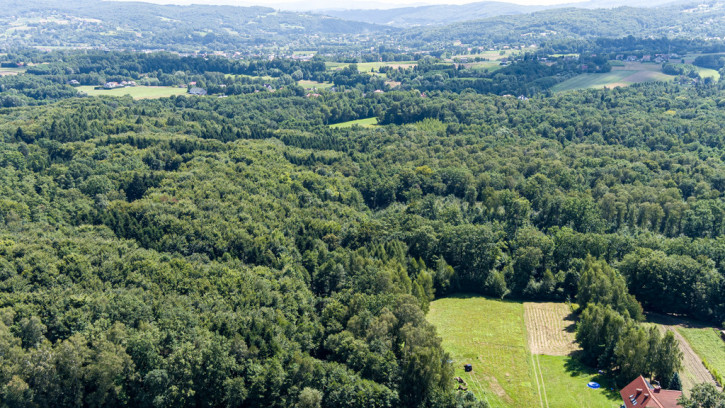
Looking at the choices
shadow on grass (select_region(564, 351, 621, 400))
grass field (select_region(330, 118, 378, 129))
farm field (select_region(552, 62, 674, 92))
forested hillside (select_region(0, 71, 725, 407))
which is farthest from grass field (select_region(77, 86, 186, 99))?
shadow on grass (select_region(564, 351, 621, 400))

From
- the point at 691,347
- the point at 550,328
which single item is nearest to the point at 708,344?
the point at 691,347

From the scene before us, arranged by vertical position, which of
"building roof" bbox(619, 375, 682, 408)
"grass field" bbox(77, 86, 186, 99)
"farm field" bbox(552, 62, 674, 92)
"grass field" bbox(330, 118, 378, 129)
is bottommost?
"building roof" bbox(619, 375, 682, 408)

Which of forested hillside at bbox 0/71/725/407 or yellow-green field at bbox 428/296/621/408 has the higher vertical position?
forested hillside at bbox 0/71/725/407

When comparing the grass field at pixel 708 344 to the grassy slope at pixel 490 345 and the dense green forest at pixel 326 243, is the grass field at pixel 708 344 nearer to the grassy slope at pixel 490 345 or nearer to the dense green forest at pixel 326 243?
the dense green forest at pixel 326 243

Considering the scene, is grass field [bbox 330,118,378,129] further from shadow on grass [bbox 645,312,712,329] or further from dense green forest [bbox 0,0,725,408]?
shadow on grass [bbox 645,312,712,329]

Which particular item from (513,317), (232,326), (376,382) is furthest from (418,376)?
(513,317)

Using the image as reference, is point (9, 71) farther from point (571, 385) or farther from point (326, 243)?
point (571, 385)

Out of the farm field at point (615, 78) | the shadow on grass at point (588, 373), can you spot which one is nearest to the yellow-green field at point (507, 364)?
the shadow on grass at point (588, 373)
